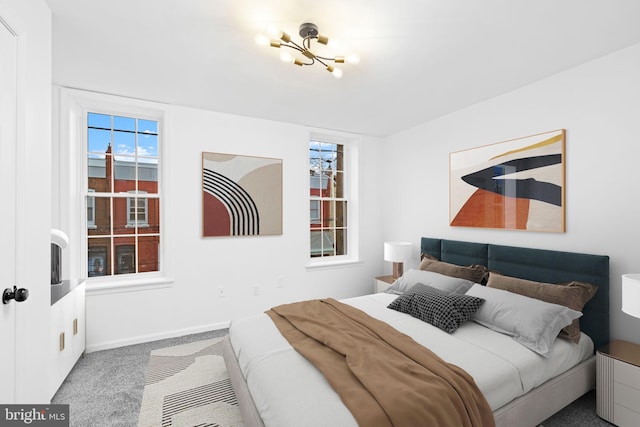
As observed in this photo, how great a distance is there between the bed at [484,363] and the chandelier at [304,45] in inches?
79.6

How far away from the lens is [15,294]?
1.38 meters

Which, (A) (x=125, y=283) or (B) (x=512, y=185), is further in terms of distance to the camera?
(A) (x=125, y=283)

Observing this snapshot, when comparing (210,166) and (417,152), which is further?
(417,152)

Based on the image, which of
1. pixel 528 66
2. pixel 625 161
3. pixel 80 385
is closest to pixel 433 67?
pixel 528 66

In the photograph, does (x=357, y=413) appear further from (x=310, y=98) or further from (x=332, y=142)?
(x=332, y=142)

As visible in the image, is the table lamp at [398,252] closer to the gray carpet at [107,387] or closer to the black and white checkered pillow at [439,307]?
the black and white checkered pillow at [439,307]

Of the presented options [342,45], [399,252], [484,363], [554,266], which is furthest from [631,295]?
[342,45]

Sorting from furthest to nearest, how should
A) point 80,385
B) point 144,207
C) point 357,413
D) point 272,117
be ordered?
1. point 272,117
2. point 144,207
3. point 80,385
4. point 357,413

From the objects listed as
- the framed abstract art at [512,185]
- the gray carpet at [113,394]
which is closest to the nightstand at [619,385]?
the gray carpet at [113,394]

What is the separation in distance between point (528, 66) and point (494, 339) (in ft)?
7.26

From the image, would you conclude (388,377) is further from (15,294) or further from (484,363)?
(15,294)

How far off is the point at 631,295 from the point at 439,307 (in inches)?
44.4

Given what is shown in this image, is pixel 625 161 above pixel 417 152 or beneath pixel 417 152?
beneath

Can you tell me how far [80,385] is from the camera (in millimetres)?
2420
